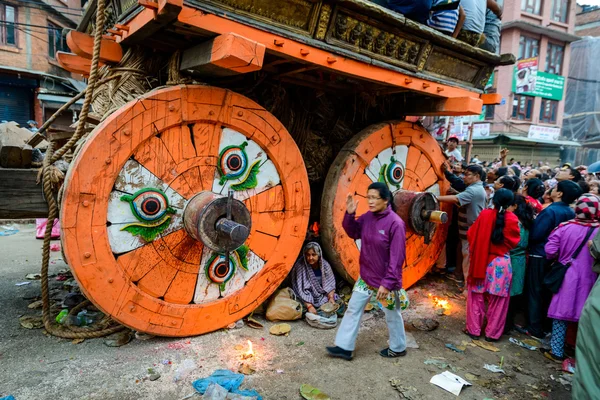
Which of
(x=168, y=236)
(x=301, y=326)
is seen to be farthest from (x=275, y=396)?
(x=168, y=236)

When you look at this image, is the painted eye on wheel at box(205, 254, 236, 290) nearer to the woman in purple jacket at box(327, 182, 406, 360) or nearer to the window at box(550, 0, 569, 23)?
the woman in purple jacket at box(327, 182, 406, 360)

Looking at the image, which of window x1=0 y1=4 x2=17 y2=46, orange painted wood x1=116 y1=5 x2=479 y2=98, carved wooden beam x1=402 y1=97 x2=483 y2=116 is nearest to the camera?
orange painted wood x1=116 y1=5 x2=479 y2=98

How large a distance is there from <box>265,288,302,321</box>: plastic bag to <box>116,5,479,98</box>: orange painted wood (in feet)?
8.32

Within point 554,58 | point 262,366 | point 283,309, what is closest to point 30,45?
point 283,309

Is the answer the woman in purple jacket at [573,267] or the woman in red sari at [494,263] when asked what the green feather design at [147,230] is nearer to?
the woman in red sari at [494,263]

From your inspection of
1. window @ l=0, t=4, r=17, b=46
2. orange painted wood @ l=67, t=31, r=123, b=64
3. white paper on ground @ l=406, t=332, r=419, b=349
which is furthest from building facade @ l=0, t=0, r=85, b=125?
white paper on ground @ l=406, t=332, r=419, b=349

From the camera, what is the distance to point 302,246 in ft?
15.6

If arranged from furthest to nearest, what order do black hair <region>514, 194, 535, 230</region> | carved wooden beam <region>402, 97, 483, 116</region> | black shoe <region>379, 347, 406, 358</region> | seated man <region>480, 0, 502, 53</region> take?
seated man <region>480, 0, 502, 53</region>, carved wooden beam <region>402, 97, 483, 116</region>, black hair <region>514, 194, 535, 230</region>, black shoe <region>379, 347, 406, 358</region>

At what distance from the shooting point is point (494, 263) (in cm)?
421

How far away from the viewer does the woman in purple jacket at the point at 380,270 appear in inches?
135

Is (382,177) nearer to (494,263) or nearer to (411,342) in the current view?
(494,263)

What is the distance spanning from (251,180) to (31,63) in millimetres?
15383

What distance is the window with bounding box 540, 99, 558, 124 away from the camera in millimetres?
23266

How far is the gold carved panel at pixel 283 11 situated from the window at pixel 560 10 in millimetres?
26803
